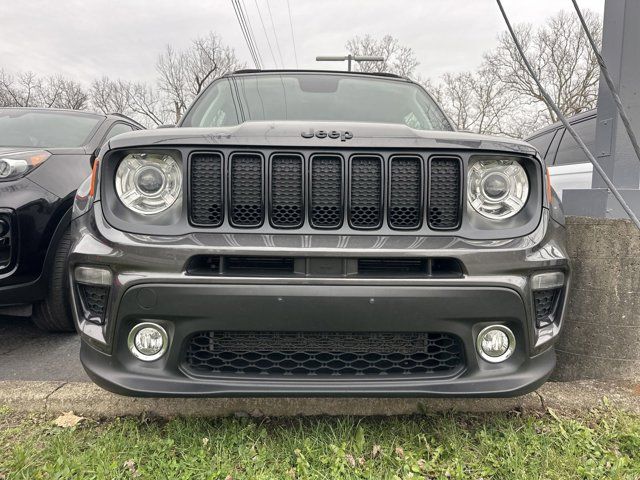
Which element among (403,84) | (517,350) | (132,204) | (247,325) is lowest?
(517,350)

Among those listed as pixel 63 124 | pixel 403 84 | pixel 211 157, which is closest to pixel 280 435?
pixel 211 157

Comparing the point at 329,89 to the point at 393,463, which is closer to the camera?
the point at 393,463

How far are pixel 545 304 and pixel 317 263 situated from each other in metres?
0.95

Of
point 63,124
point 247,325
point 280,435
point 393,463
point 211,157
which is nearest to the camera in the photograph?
point 247,325

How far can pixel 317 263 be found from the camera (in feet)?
5.20

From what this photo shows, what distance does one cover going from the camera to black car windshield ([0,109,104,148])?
341 centimetres

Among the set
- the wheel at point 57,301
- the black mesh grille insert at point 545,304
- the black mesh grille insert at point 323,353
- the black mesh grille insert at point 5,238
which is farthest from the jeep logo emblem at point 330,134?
the black mesh grille insert at point 5,238

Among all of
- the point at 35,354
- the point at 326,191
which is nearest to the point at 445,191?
the point at 326,191

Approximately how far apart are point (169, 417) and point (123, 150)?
1278 millimetres

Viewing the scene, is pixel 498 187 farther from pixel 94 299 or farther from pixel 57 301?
pixel 57 301

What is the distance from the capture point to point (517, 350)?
5.42 ft

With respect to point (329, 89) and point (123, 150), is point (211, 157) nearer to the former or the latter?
point (123, 150)

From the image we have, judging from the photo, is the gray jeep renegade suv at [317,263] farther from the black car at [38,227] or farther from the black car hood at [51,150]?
the black car hood at [51,150]

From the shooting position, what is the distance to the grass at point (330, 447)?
169 centimetres
